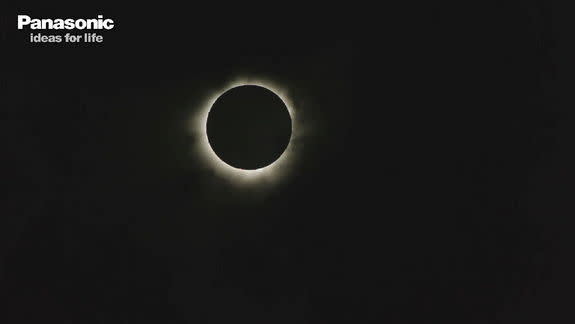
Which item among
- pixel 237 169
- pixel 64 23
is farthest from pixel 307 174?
pixel 64 23

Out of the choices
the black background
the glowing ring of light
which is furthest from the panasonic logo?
the glowing ring of light

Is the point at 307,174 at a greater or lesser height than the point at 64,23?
lesser

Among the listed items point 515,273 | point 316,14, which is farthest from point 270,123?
point 515,273

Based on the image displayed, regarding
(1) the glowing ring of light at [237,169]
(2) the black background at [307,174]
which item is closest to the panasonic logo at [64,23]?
(2) the black background at [307,174]

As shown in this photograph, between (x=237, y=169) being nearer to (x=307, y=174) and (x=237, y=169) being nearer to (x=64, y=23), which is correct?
(x=307, y=174)

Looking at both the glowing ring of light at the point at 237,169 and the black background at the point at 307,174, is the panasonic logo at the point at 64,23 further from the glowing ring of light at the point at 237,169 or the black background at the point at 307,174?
the glowing ring of light at the point at 237,169
